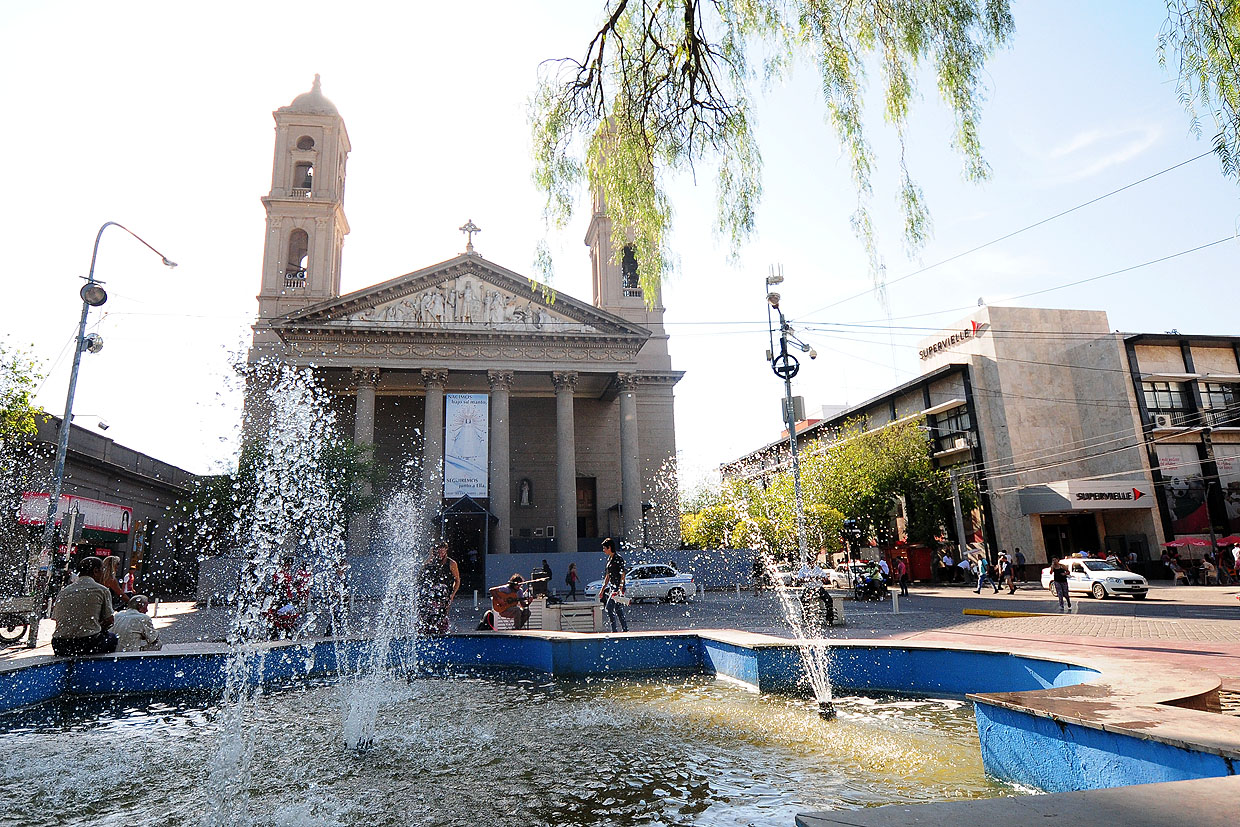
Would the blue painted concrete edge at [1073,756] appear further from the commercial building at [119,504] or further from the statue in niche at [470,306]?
the statue in niche at [470,306]

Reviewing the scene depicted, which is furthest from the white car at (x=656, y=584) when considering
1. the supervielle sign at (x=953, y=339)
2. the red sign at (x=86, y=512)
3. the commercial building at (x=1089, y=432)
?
the supervielle sign at (x=953, y=339)

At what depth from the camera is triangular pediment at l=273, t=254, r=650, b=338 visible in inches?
1266

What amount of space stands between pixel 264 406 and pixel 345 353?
674 cm

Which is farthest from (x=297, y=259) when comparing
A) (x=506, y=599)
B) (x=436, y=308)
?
(x=506, y=599)

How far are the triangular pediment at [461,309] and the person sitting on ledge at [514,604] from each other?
815 inches

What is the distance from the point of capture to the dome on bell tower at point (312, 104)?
126 ft

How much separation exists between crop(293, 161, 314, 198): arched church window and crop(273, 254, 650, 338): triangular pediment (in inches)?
395

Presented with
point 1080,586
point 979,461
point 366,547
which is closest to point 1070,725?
point 1080,586

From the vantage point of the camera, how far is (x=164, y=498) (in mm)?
36094

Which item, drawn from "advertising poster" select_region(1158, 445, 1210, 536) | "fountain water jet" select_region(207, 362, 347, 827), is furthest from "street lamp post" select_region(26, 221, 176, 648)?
"advertising poster" select_region(1158, 445, 1210, 536)

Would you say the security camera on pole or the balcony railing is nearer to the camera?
the security camera on pole

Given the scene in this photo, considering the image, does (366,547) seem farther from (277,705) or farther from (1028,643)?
(1028,643)

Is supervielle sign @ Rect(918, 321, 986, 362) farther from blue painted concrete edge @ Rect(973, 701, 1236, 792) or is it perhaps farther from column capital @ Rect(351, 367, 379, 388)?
blue painted concrete edge @ Rect(973, 701, 1236, 792)

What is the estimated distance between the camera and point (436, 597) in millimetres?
11188
